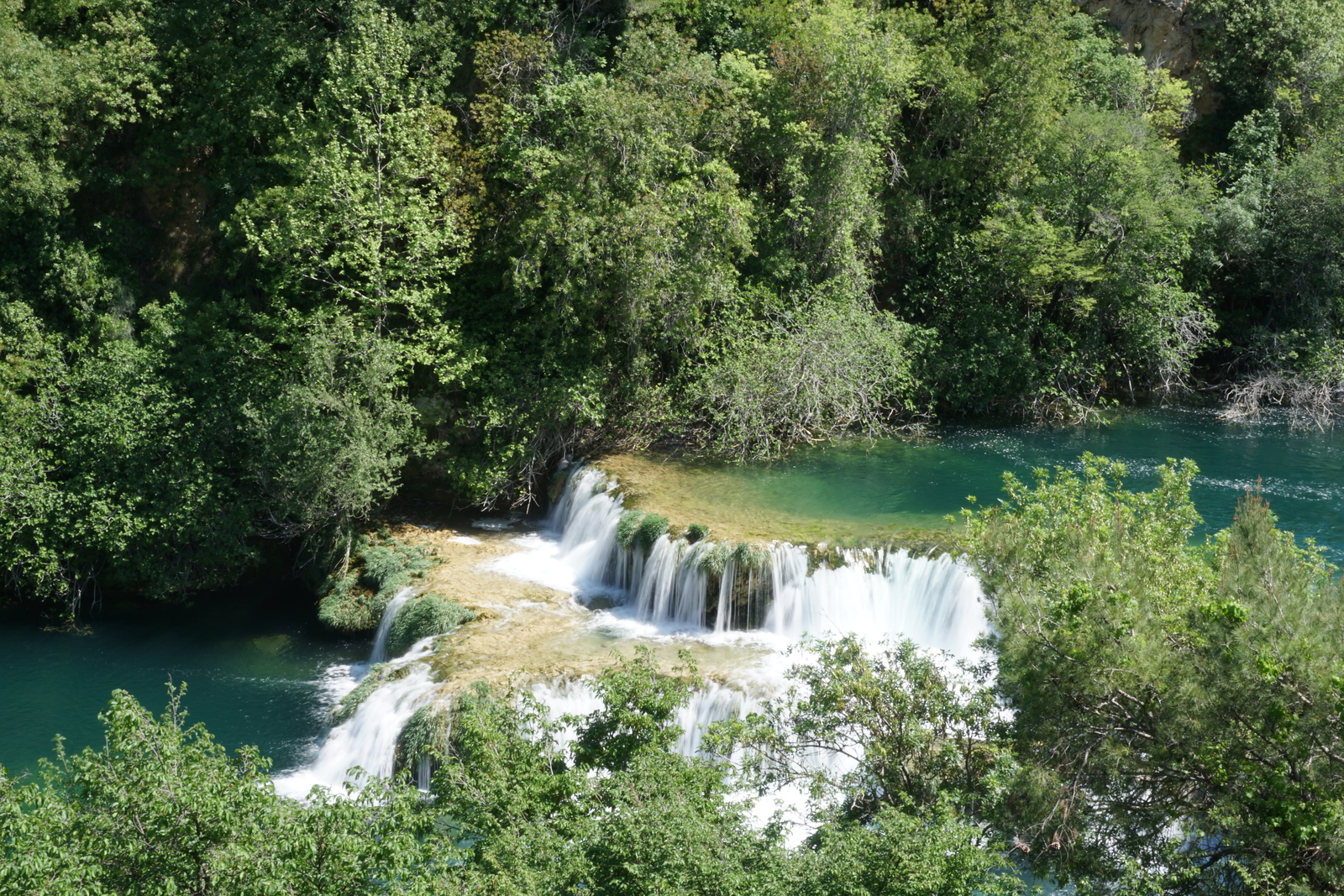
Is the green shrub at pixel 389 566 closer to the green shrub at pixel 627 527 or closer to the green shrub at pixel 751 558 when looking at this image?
the green shrub at pixel 627 527

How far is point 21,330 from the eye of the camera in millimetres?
22969

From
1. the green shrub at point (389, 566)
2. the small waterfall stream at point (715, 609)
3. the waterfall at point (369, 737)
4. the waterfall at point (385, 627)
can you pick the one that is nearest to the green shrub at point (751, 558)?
the small waterfall stream at point (715, 609)

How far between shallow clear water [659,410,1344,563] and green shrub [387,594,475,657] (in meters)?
5.88

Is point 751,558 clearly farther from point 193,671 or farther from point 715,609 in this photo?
point 193,671

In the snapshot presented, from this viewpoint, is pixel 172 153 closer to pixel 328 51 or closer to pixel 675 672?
pixel 328 51

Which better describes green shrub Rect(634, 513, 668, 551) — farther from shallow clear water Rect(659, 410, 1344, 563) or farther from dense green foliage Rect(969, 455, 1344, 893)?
dense green foliage Rect(969, 455, 1344, 893)

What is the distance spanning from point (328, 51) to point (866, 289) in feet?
44.8

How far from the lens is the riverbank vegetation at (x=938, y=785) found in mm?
8539

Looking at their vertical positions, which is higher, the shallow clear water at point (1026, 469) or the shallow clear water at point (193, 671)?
the shallow clear water at point (1026, 469)

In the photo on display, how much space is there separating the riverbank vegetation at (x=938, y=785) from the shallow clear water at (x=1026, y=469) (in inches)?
363

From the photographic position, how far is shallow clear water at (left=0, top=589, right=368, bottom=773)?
17594 millimetres

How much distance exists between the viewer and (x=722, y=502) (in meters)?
21.9

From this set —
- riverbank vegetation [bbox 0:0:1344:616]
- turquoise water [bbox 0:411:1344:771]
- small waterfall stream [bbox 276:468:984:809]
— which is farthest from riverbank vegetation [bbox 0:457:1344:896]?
riverbank vegetation [bbox 0:0:1344:616]

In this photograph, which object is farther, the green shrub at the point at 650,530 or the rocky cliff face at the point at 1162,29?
the rocky cliff face at the point at 1162,29
